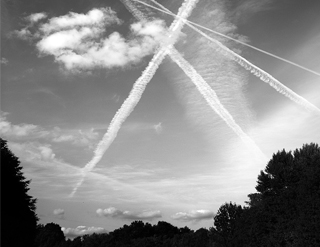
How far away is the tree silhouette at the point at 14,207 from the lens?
164ft

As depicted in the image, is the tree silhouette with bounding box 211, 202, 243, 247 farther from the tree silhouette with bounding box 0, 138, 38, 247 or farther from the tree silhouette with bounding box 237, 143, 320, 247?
the tree silhouette with bounding box 0, 138, 38, 247

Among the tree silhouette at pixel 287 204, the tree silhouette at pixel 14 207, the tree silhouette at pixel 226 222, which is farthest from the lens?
the tree silhouette at pixel 226 222

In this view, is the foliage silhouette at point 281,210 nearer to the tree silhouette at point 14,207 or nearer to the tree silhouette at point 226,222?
the tree silhouette at point 226,222

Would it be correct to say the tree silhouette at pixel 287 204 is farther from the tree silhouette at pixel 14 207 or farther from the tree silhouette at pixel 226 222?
Result: the tree silhouette at pixel 14 207

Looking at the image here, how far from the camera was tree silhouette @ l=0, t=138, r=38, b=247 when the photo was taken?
49844mm

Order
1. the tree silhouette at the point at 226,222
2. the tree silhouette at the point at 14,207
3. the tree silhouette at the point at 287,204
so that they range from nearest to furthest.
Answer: the tree silhouette at the point at 14,207 < the tree silhouette at the point at 287,204 < the tree silhouette at the point at 226,222

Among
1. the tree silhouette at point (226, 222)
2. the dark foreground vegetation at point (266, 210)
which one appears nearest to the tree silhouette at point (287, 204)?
the dark foreground vegetation at point (266, 210)

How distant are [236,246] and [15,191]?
160 feet

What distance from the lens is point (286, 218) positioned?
2707 inches

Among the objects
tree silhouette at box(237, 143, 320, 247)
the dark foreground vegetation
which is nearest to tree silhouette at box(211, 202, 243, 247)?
the dark foreground vegetation

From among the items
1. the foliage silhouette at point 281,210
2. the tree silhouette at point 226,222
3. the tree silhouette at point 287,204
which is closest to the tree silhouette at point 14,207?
the foliage silhouette at point 281,210

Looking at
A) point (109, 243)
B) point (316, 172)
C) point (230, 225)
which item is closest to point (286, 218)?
point (316, 172)

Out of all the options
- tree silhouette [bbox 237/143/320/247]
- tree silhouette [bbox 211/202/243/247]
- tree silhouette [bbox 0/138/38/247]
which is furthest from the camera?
tree silhouette [bbox 211/202/243/247]

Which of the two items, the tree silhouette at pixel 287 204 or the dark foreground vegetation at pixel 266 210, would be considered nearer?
the dark foreground vegetation at pixel 266 210
